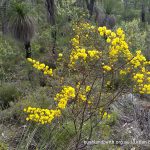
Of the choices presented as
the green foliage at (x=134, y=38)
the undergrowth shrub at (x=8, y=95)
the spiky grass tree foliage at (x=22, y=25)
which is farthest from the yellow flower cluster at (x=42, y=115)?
the green foliage at (x=134, y=38)

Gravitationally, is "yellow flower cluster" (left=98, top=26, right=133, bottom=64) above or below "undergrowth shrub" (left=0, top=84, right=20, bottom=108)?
above

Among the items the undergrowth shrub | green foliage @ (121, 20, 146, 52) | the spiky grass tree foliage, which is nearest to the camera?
the undergrowth shrub

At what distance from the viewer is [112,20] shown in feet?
75.9

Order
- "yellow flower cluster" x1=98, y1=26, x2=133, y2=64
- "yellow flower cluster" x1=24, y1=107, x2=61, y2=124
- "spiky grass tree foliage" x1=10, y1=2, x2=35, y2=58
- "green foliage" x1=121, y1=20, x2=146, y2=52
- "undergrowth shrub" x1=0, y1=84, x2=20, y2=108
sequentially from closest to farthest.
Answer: "yellow flower cluster" x1=24, y1=107, x2=61, y2=124
"yellow flower cluster" x1=98, y1=26, x2=133, y2=64
"undergrowth shrub" x1=0, y1=84, x2=20, y2=108
"spiky grass tree foliage" x1=10, y1=2, x2=35, y2=58
"green foliage" x1=121, y1=20, x2=146, y2=52

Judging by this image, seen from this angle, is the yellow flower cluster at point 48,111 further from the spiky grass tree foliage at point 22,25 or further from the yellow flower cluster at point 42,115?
the spiky grass tree foliage at point 22,25

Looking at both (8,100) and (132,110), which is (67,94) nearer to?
(132,110)

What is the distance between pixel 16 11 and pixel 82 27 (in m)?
1.99

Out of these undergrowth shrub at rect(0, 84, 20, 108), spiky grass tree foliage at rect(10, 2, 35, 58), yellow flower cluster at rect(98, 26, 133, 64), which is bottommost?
undergrowth shrub at rect(0, 84, 20, 108)

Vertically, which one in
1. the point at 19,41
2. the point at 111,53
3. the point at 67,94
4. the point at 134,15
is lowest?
the point at 134,15

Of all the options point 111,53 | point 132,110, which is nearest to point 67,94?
point 111,53

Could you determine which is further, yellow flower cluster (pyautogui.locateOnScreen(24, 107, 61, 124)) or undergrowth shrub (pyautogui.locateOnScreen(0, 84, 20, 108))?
undergrowth shrub (pyautogui.locateOnScreen(0, 84, 20, 108))

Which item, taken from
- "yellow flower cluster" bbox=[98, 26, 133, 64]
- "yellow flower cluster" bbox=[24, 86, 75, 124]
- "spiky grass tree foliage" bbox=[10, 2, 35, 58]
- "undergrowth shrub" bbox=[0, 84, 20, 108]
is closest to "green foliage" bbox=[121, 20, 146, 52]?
"spiky grass tree foliage" bbox=[10, 2, 35, 58]

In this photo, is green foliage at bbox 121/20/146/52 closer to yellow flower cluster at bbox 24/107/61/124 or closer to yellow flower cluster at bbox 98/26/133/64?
yellow flower cluster at bbox 98/26/133/64

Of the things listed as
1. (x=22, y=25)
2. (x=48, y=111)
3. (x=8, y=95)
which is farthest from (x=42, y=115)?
(x=22, y=25)
